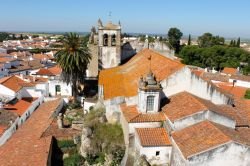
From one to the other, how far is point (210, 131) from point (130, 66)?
1710 centimetres

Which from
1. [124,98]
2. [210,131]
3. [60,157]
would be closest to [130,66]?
[124,98]

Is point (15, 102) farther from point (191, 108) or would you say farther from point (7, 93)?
point (191, 108)

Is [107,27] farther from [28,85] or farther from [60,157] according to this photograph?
[60,157]

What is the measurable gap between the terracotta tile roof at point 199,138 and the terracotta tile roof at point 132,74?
20.6 feet

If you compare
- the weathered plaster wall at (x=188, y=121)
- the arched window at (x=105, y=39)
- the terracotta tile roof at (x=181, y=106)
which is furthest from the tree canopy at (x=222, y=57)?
the weathered plaster wall at (x=188, y=121)

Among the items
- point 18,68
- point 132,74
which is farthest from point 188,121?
point 18,68

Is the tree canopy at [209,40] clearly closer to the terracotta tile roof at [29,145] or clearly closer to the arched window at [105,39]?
the arched window at [105,39]

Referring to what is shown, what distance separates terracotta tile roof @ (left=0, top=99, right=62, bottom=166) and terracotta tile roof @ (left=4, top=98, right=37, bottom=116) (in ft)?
5.73

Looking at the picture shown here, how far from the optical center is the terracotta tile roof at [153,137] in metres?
20.7

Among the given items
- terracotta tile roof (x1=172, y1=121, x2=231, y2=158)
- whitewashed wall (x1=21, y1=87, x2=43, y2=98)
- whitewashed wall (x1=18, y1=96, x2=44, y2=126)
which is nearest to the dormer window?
terracotta tile roof (x1=172, y1=121, x2=231, y2=158)

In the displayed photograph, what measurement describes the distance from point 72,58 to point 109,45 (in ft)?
22.0

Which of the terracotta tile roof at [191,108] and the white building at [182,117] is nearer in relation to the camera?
the white building at [182,117]

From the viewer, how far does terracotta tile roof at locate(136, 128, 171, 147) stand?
20.7 meters

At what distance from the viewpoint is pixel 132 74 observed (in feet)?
104
